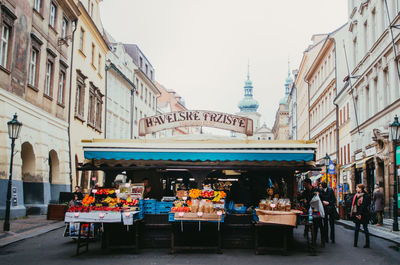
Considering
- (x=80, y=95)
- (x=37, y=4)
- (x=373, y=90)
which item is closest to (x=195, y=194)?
(x=37, y=4)

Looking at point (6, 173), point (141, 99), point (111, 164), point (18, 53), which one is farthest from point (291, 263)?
point (141, 99)

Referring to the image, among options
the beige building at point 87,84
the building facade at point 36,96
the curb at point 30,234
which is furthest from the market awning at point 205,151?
the beige building at point 87,84

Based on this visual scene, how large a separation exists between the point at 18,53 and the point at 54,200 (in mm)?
8367

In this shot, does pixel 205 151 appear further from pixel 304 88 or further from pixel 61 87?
pixel 304 88

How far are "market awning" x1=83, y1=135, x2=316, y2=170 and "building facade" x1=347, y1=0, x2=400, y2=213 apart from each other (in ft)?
43.5

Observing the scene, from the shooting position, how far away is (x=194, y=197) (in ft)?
37.8

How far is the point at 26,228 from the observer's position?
665 inches

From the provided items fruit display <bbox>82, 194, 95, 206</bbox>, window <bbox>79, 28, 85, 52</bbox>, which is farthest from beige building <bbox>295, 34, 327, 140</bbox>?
fruit display <bbox>82, 194, 95, 206</bbox>

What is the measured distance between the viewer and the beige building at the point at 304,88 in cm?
5975

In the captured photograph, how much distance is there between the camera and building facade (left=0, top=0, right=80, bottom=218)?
64.8 feet

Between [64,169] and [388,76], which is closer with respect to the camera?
[388,76]

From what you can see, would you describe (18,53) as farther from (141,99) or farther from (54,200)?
(141,99)

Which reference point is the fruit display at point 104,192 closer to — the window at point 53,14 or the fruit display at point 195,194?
the fruit display at point 195,194

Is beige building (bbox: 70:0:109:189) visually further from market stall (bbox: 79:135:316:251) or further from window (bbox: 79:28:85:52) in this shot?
market stall (bbox: 79:135:316:251)
